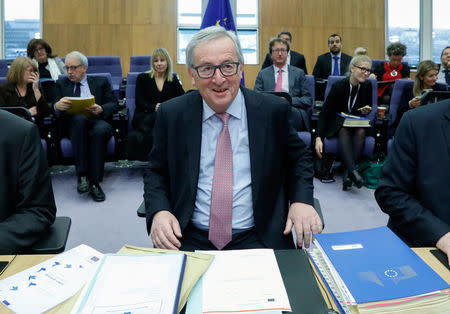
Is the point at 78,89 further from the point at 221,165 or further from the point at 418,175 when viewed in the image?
the point at 418,175

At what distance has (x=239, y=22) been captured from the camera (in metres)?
7.63

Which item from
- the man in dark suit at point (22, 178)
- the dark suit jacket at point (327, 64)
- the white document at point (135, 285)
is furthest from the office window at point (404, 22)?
the white document at point (135, 285)

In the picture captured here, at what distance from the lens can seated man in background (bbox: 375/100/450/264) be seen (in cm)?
122

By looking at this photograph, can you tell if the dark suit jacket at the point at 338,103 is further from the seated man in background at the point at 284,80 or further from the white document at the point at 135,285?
the white document at the point at 135,285

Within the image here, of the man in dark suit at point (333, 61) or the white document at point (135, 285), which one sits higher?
the man in dark suit at point (333, 61)

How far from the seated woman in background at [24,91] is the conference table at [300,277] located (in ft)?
9.80

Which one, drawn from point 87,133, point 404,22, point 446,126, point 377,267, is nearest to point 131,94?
point 87,133

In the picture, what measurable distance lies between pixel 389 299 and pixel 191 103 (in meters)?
0.99

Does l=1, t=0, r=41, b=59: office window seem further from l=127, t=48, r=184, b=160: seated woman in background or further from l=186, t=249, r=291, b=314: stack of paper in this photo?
l=186, t=249, r=291, b=314: stack of paper

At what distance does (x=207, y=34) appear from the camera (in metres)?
1.35

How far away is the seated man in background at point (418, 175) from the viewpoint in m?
1.22

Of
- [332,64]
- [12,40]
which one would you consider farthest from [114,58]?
[332,64]

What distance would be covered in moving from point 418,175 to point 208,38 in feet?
2.83

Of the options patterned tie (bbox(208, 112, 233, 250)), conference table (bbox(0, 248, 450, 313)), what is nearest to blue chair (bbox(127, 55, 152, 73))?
patterned tie (bbox(208, 112, 233, 250))
